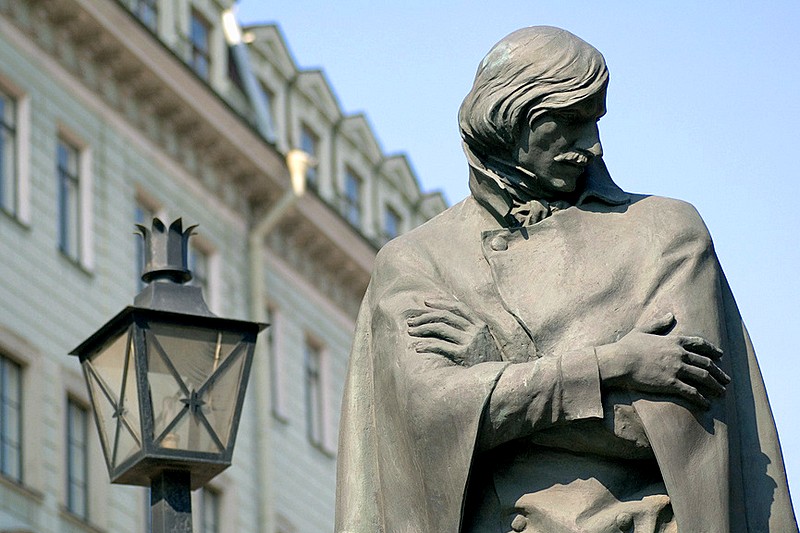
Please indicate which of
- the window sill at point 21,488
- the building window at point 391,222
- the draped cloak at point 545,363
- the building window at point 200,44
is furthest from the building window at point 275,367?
the draped cloak at point 545,363

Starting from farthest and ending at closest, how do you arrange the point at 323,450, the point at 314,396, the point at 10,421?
the point at 314,396 → the point at 323,450 → the point at 10,421

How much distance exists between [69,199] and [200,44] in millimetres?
5627

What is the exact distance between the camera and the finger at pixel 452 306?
14.0ft

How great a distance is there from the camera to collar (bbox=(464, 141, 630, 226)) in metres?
4.37

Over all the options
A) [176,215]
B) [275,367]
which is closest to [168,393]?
[176,215]

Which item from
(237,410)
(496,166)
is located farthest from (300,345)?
(496,166)

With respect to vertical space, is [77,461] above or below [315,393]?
below

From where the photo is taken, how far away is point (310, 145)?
133 feet

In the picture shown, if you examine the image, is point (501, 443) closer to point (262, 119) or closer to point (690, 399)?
point (690, 399)

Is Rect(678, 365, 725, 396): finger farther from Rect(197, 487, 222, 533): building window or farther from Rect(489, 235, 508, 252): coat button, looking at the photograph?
Rect(197, 487, 222, 533): building window

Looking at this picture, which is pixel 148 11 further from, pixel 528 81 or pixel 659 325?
pixel 659 325

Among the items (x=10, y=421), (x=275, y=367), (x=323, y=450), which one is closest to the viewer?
(x=10, y=421)

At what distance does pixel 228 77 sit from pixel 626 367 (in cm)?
3340

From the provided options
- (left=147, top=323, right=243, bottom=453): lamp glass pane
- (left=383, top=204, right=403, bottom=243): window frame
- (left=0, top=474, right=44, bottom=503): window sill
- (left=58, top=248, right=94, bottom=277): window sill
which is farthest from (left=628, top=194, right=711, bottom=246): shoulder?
(left=383, top=204, right=403, bottom=243): window frame
